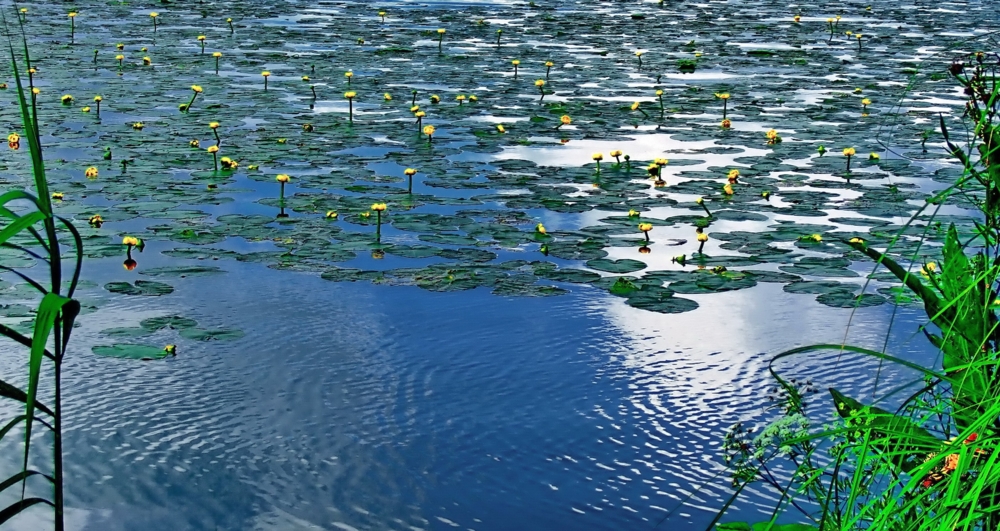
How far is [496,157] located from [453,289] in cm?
196

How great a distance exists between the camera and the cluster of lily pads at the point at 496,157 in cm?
419

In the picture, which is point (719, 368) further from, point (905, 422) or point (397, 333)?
point (905, 422)

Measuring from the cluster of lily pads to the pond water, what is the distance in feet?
0.08

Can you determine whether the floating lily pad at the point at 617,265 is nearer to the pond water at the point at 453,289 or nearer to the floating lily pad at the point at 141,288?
the pond water at the point at 453,289

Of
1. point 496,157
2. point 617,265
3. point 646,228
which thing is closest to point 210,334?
point 617,265

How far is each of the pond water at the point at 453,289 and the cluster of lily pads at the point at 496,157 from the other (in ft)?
0.08

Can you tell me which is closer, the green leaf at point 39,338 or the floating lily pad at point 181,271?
the green leaf at point 39,338

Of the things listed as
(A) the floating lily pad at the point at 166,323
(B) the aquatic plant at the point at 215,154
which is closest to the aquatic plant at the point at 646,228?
(A) the floating lily pad at the point at 166,323

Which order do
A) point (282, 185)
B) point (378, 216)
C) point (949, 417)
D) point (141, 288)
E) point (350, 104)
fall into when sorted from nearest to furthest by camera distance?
1. point (949, 417)
2. point (141, 288)
3. point (378, 216)
4. point (282, 185)
5. point (350, 104)

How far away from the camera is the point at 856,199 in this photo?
496cm

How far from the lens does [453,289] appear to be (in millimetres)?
3924

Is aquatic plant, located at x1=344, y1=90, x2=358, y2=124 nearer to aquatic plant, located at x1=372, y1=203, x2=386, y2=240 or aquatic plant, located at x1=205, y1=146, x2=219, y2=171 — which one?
aquatic plant, located at x1=205, y1=146, x2=219, y2=171

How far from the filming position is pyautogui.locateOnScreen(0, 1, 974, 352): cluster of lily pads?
419cm

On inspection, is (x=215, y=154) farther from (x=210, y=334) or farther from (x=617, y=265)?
(x=617, y=265)
